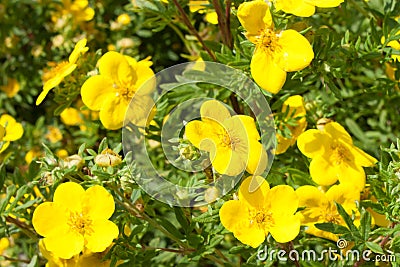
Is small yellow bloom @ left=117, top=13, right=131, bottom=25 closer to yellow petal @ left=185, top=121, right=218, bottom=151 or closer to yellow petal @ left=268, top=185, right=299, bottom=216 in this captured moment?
yellow petal @ left=185, top=121, right=218, bottom=151

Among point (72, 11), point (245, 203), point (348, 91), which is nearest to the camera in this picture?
point (245, 203)

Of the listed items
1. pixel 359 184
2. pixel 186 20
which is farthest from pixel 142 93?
pixel 359 184

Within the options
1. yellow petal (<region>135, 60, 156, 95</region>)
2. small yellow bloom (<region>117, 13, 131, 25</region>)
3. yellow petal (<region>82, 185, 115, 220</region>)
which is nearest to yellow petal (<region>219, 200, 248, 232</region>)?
yellow petal (<region>82, 185, 115, 220</region>)

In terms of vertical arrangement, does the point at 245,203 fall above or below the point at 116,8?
above

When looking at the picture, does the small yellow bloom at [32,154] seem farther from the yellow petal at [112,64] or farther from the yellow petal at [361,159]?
the yellow petal at [361,159]

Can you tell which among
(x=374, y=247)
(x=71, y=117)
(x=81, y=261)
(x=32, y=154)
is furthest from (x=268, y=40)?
(x=71, y=117)

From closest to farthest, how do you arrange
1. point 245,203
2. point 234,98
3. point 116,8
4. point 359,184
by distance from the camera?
point 245,203 < point 359,184 < point 234,98 < point 116,8

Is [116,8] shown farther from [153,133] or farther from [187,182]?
[187,182]
